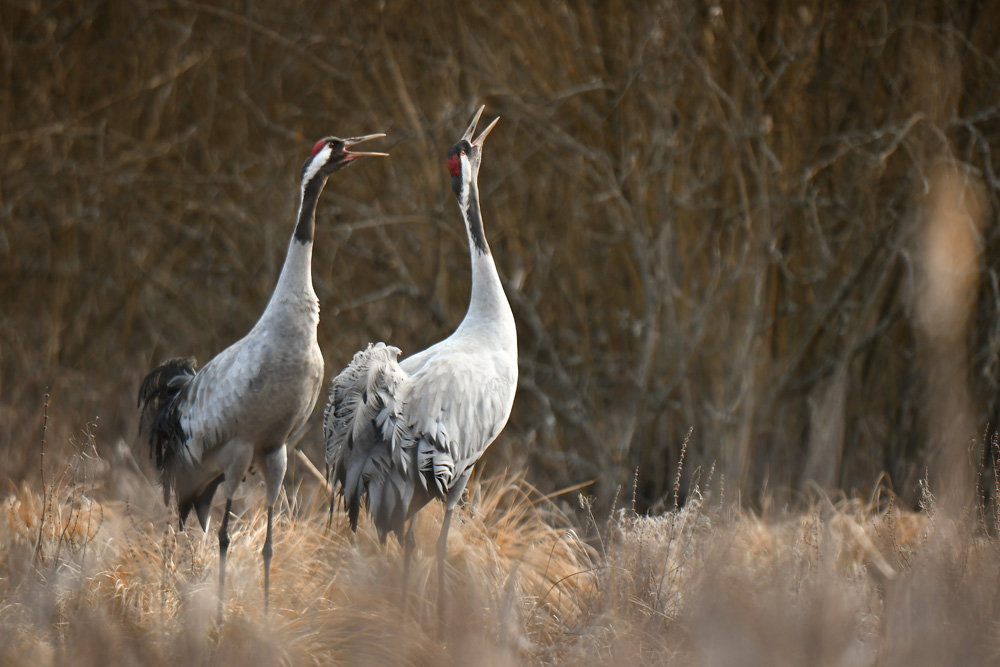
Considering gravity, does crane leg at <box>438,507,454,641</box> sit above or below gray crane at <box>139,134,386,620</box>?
below

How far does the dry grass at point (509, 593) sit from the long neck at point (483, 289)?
901 mm

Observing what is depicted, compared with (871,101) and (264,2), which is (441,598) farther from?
(264,2)

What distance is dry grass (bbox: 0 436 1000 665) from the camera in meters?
2.17

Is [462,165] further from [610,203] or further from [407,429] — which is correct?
[610,203]

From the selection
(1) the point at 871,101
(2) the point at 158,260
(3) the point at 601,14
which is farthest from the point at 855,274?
(2) the point at 158,260

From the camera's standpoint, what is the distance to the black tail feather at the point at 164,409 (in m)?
3.85

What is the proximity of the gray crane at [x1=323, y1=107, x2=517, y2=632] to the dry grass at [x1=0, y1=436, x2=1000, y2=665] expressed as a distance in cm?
27

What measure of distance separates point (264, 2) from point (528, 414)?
3.48 meters

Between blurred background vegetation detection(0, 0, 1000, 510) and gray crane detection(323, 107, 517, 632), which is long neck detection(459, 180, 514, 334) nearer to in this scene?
gray crane detection(323, 107, 517, 632)

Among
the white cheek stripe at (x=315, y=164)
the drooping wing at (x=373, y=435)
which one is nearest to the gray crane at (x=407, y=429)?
the drooping wing at (x=373, y=435)

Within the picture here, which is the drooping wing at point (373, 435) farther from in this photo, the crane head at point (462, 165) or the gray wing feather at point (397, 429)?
the crane head at point (462, 165)

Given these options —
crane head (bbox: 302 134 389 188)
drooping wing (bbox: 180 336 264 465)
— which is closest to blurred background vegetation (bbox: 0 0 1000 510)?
crane head (bbox: 302 134 389 188)

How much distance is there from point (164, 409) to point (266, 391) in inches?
31.1

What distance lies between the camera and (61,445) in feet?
17.2
